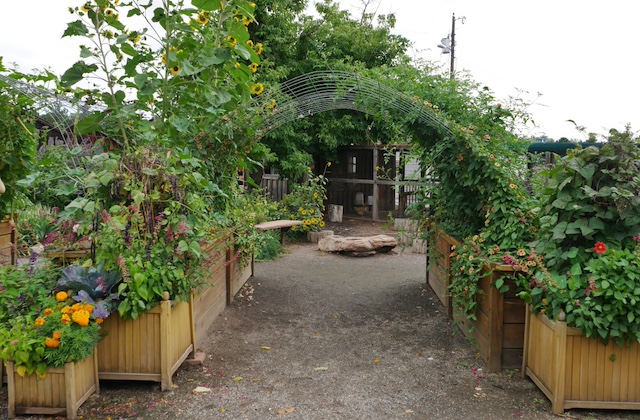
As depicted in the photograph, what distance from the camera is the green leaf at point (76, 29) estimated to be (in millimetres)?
3281

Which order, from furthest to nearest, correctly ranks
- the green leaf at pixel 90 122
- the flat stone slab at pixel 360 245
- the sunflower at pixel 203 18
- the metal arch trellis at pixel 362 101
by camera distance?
the flat stone slab at pixel 360 245
the metal arch trellis at pixel 362 101
the sunflower at pixel 203 18
the green leaf at pixel 90 122

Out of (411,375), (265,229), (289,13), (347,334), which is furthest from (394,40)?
(411,375)

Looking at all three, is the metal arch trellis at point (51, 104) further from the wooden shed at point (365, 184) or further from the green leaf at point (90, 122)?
the wooden shed at point (365, 184)

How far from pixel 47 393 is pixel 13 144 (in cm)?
222

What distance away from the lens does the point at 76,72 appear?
3.38m

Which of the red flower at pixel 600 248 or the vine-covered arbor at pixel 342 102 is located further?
the vine-covered arbor at pixel 342 102

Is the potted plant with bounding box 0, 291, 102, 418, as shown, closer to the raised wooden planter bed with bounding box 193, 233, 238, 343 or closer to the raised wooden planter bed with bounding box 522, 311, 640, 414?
the raised wooden planter bed with bounding box 193, 233, 238, 343

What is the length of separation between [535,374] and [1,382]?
3.24 m

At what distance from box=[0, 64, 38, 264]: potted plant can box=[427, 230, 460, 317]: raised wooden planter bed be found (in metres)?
3.56

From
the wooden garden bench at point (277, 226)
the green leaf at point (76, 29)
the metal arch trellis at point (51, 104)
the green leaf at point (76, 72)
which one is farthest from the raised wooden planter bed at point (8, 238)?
the wooden garden bench at point (277, 226)

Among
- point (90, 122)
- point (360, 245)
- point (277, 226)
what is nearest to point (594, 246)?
point (90, 122)

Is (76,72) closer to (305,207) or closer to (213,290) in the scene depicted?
(213,290)

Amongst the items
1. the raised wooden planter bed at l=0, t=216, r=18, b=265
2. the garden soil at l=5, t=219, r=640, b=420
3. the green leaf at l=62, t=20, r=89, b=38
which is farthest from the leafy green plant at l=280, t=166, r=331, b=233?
the green leaf at l=62, t=20, r=89, b=38

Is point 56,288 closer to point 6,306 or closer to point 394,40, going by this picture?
point 6,306
